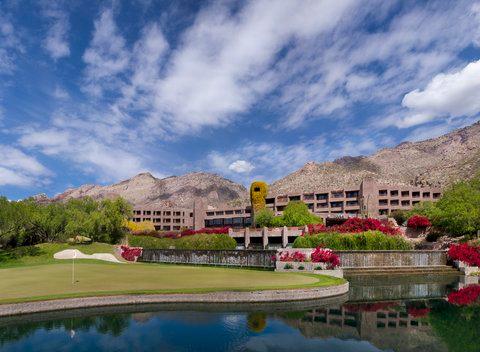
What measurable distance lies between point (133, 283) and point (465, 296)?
99.0ft

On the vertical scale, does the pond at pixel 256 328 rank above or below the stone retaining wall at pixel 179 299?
below

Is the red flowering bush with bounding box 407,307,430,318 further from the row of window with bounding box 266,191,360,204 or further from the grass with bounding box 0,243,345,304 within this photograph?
the row of window with bounding box 266,191,360,204

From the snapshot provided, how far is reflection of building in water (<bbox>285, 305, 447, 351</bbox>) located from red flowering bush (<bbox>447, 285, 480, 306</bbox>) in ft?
24.2

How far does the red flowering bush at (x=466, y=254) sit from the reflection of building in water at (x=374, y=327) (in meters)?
28.3

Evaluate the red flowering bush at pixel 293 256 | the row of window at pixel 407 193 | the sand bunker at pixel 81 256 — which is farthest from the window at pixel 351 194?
the red flowering bush at pixel 293 256

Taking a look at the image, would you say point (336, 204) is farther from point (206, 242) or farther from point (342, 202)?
point (206, 242)

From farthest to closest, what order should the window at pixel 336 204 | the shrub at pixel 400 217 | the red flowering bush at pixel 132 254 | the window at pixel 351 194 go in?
1. the window at pixel 336 204
2. the window at pixel 351 194
3. the shrub at pixel 400 217
4. the red flowering bush at pixel 132 254

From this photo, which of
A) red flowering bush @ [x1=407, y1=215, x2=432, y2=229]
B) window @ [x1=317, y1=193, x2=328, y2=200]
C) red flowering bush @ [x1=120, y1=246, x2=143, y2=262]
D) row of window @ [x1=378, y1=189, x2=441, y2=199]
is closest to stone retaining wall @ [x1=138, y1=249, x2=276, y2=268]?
red flowering bush @ [x1=120, y1=246, x2=143, y2=262]

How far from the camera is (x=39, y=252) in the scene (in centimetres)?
6825

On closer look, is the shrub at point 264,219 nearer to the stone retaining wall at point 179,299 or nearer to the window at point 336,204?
the window at point 336,204

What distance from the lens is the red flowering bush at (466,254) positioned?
50.5 m

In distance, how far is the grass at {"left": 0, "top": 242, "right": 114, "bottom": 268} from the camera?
62.5 metres

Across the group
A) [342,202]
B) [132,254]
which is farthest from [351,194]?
[132,254]

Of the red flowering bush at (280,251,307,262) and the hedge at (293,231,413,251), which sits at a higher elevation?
the hedge at (293,231,413,251)
